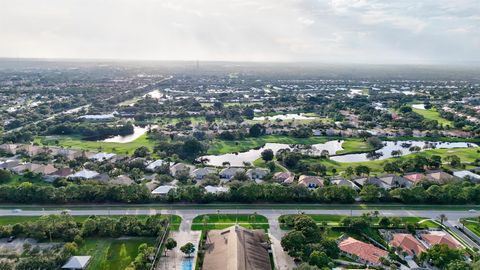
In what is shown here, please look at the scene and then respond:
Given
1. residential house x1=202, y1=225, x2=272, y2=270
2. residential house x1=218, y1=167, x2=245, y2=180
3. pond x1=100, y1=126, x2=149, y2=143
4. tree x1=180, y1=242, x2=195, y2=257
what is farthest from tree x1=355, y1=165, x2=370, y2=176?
pond x1=100, y1=126, x2=149, y2=143

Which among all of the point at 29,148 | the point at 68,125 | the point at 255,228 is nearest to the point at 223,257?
the point at 255,228

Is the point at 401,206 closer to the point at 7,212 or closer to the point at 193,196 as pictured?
the point at 193,196

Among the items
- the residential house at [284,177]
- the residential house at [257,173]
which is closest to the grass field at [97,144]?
the residential house at [257,173]

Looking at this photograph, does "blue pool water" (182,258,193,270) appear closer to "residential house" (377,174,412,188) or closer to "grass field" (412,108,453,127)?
"residential house" (377,174,412,188)

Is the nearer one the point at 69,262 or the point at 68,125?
the point at 69,262

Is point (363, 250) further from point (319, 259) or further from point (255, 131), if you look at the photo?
point (255, 131)

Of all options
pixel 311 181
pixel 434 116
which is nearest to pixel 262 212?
pixel 311 181
